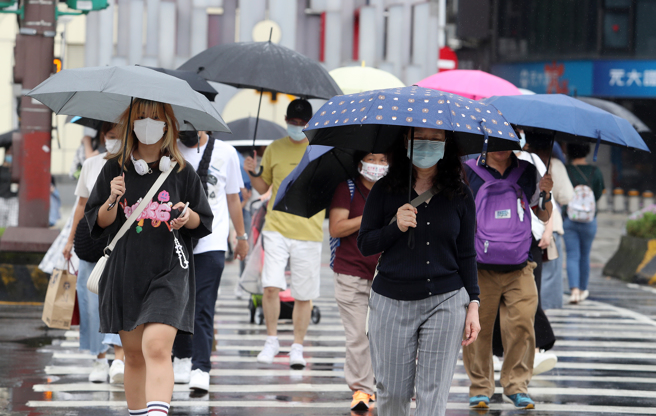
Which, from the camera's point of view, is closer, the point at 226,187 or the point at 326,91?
the point at 226,187

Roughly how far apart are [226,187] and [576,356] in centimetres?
391

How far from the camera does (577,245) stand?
12.0m

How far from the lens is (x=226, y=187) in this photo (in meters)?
6.57

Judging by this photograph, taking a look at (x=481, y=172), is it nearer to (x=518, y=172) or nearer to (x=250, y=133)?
(x=518, y=172)

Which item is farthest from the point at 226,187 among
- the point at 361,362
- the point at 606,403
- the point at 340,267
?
the point at 606,403

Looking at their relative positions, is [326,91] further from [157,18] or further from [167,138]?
[157,18]

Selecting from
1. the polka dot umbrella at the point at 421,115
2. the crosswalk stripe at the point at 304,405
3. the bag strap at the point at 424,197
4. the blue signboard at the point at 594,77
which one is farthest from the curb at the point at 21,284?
the blue signboard at the point at 594,77

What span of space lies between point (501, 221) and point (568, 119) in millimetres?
786

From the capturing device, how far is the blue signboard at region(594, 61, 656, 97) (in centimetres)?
2998

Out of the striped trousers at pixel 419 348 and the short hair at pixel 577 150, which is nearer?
the striped trousers at pixel 419 348

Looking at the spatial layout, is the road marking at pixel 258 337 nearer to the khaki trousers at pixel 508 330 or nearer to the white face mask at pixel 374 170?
the khaki trousers at pixel 508 330

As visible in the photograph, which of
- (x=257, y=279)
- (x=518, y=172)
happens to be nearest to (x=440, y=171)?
(x=518, y=172)

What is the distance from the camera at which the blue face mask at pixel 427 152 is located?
173 inches

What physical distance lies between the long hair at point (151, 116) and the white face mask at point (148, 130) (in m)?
0.05
